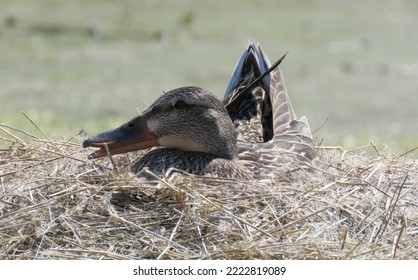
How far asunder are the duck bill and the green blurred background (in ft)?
14.8

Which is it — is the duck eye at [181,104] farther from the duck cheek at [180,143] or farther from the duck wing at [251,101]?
the duck wing at [251,101]

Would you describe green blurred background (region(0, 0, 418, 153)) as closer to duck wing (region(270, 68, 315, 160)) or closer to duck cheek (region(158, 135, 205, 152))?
duck wing (region(270, 68, 315, 160))

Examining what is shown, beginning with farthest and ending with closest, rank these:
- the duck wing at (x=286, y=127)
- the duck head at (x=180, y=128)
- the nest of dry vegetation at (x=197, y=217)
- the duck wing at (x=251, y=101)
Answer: the duck wing at (x=251, y=101) < the duck wing at (x=286, y=127) < the duck head at (x=180, y=128) < the nest of dry vegetation at (x=197, y=217)

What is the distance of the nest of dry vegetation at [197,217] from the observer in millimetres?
4625

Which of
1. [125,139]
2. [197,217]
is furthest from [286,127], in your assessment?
[197,217]

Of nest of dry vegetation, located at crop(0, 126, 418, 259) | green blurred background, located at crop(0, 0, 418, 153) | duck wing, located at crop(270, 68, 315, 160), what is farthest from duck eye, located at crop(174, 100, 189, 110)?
green blurred background, located at crop(0, 0, 418, 153)

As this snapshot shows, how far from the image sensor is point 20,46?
15922 millimetres

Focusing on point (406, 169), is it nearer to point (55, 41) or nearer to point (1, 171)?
point (1, 171)

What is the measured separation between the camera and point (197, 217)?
4820 millimetres

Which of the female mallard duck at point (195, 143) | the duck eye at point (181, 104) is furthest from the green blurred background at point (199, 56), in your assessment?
the duck eye at point (181, 104)

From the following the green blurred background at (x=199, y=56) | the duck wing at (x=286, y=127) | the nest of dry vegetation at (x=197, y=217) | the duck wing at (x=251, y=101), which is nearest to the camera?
the nest of dry vegetation at (x=197, y=217)

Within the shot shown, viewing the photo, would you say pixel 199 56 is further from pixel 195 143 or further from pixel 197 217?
pixel 197 217

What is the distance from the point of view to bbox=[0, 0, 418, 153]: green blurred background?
12992 mm

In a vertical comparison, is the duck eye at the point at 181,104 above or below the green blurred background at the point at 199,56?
below
